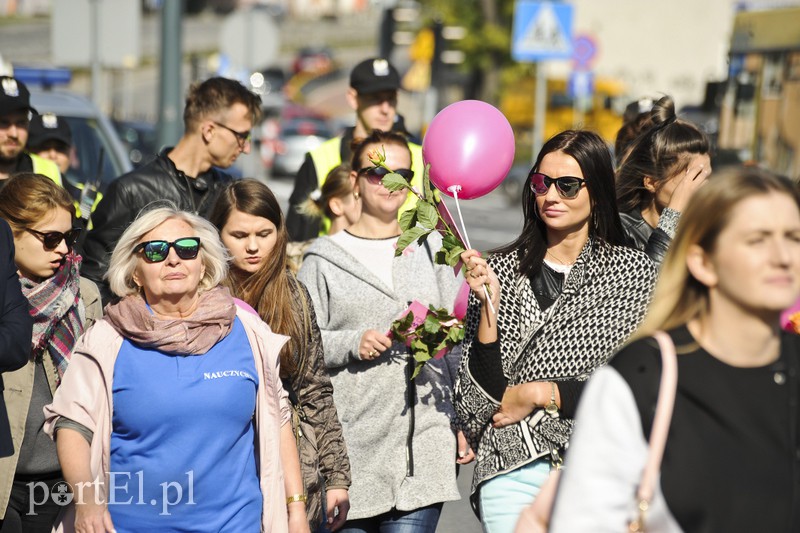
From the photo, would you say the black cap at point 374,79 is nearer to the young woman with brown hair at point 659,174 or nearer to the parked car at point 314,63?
the young woman with brown hair at point 659,174

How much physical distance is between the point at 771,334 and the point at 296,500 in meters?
1.94

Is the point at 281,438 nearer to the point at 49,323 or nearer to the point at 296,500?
the point at 296,500

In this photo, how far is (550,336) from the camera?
4.02 m

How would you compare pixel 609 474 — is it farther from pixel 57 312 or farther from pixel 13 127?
pixel 13 127

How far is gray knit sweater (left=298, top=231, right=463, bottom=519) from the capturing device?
473cm

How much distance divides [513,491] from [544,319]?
1.86ft

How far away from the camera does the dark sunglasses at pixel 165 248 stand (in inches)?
157

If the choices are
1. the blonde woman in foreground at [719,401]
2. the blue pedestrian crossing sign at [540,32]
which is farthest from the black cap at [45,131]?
the blue pedestrian crossing sign at [540,32]

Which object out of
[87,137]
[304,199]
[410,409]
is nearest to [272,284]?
[410,409]

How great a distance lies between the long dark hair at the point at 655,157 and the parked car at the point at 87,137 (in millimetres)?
4906

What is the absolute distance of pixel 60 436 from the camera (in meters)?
3.74

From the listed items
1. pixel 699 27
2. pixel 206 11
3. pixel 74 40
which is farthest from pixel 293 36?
pixel 74 40

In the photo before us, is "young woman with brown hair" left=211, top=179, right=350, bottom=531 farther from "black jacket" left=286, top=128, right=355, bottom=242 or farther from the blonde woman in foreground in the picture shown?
"black jacket" left=286, top=128, right=355, bottom=242

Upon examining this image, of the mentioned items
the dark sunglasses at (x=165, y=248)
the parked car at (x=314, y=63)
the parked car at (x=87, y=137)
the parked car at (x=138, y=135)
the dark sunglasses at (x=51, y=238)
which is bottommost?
the parked car at (x=314, y=63)
